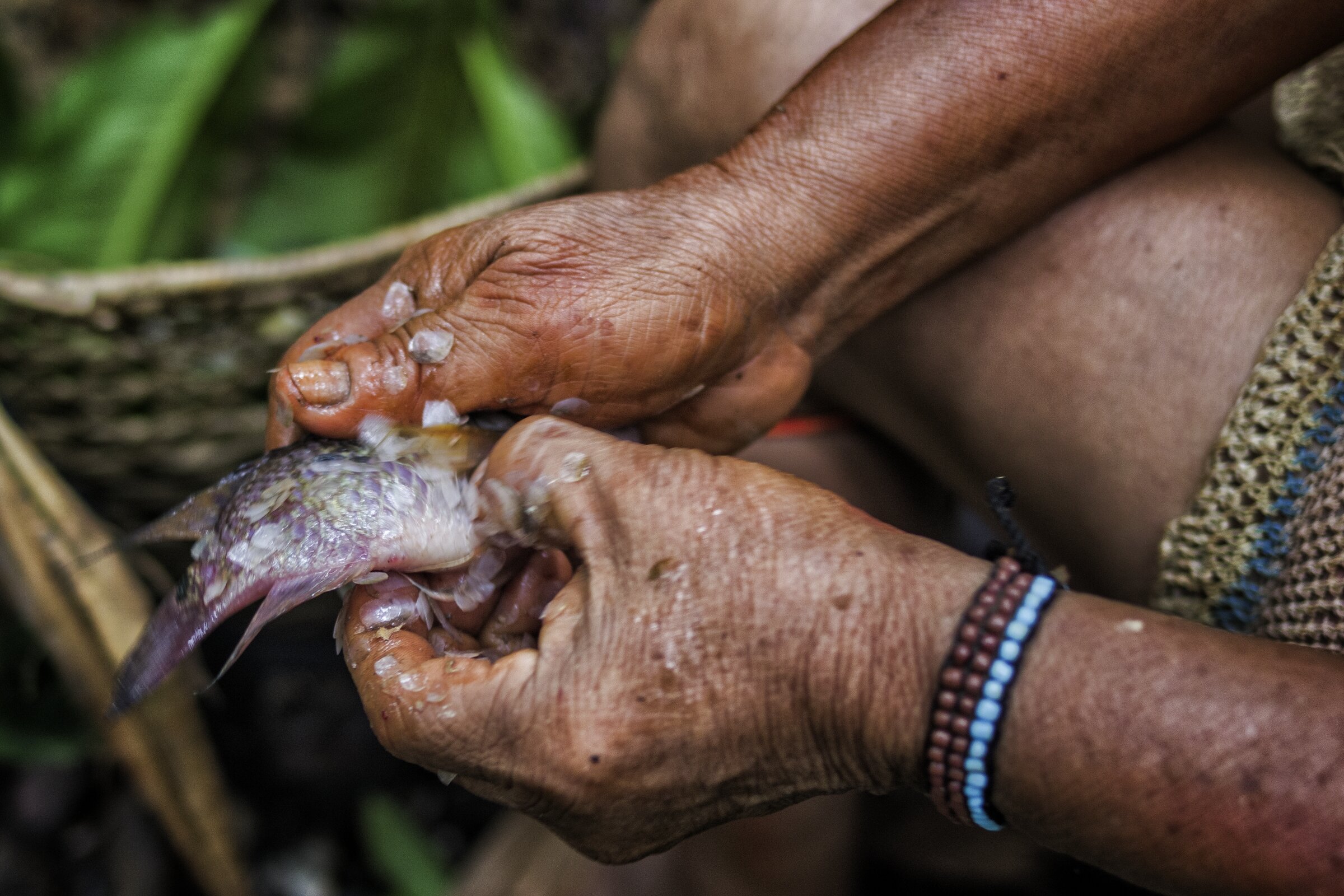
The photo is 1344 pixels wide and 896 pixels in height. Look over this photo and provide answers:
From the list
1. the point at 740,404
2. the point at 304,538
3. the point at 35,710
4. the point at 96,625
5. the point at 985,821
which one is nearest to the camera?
the point at 985,821

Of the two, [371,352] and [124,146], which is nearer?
[371,352]

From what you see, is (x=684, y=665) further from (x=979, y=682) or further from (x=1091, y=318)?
(x=1091, y=318)

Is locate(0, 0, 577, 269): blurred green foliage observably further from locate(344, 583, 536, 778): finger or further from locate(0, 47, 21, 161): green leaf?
locate(344, 583, 536, 778): finger

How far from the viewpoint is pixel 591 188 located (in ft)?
5.68

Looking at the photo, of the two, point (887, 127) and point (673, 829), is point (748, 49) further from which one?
point (673, 829)

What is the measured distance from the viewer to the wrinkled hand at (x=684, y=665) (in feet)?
2.75

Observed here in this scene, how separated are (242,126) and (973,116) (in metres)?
2.12

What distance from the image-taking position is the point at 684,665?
Answer: 852mm

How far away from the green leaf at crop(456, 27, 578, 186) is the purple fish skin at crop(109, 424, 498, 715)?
4.67 ft

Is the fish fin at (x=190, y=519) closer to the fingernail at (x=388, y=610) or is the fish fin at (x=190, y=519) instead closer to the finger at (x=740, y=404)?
the fingernail at (x=388, y=610)

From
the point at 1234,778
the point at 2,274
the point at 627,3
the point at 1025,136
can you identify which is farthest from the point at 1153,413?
the point at 627,3

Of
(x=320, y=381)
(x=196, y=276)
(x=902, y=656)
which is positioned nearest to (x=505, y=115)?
(x=196, y=276)

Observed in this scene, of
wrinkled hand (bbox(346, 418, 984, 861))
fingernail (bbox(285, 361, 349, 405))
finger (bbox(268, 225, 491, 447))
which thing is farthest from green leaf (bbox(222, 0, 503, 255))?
wrinkled hand (bbox(346, 418, 984, 861))

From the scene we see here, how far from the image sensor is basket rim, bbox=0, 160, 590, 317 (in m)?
1.51
